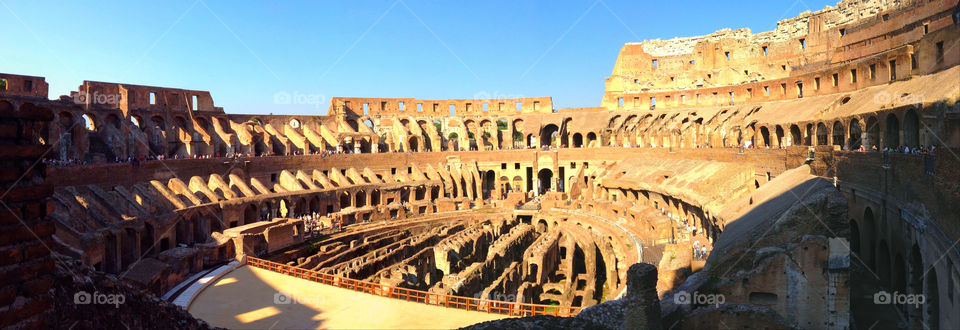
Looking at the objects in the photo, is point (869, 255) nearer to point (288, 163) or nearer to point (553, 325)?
point (553, 325)

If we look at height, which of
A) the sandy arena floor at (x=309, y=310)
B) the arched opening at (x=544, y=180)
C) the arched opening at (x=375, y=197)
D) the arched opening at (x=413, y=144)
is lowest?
the sandy arena floor at (x=309, y=310)

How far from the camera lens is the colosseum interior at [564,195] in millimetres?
10453

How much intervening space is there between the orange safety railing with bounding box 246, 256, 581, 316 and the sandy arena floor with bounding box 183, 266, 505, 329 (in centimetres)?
35

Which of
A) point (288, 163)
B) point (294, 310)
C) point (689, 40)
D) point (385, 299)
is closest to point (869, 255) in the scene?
point (385, 299)

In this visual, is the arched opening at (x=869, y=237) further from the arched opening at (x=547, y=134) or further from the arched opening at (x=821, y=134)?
the arched opening at (x=547, y=134)

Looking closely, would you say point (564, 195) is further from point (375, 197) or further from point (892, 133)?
point (892, 133)

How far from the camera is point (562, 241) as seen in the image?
2848 centimetres

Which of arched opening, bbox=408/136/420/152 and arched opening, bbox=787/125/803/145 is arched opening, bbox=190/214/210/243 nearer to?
arched opening, bbox=408/136/420/152

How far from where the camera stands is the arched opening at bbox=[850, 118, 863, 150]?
21.7 metres

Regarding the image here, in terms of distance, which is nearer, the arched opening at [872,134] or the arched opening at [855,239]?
the arched opening at [855,239]

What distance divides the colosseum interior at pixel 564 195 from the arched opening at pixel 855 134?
0.37 feet

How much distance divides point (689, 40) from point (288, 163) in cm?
3957

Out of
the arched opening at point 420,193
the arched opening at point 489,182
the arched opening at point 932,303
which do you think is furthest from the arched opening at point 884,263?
the arched opening at point 489,182

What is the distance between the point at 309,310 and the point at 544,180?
34.7 meters
